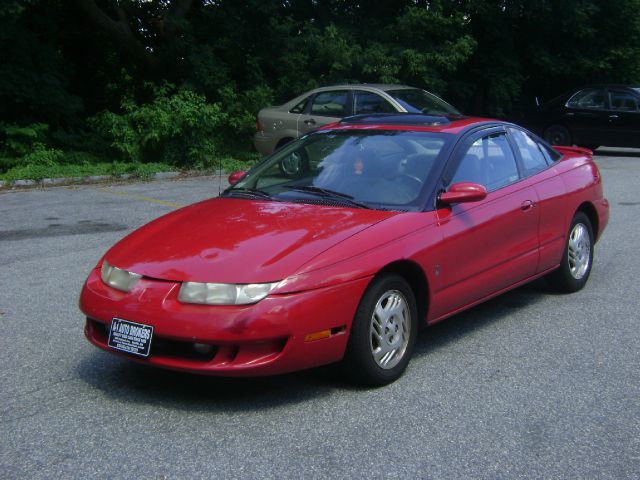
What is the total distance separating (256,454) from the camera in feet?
12.3

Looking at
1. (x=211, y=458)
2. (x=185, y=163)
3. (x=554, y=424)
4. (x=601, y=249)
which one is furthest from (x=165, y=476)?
(x=185, y=163)

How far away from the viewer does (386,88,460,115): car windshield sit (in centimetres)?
1384

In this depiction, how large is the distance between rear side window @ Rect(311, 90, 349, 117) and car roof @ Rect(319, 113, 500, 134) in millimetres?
8207

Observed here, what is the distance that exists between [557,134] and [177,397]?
17.4m

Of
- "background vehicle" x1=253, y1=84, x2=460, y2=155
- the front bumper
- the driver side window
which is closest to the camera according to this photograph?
the front bumper

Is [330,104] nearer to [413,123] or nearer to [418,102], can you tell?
[418,102]

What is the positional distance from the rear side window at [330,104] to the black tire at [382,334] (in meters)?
9.85

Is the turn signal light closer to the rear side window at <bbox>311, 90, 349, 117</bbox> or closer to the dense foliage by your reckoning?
the rear side window at <bbox>311, 90, 349, 117</bbox>

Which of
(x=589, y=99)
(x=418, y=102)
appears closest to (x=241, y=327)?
(x=418, y=102)

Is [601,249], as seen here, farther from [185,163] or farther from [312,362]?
[185,163]

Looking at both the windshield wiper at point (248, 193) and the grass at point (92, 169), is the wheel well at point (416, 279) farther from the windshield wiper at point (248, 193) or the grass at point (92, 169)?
the grass at point (92, 169)

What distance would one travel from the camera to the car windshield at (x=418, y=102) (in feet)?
45.4

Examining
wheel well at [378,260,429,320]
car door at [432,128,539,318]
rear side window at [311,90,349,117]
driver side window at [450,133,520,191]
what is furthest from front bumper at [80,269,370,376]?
rear side window at [311,90,349,117]

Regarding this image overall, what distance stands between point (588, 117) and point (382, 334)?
1657 centimetres
